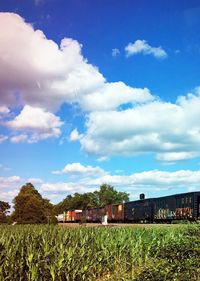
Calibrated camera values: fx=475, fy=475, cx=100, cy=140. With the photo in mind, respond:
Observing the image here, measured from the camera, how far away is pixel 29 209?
34.8 meters

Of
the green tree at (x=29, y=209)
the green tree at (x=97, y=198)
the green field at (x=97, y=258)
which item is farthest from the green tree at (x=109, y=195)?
the green field at (x=97, y=258)

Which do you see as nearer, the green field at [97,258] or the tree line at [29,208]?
→ the green field at [97,258]

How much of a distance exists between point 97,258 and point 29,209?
69.0 ft

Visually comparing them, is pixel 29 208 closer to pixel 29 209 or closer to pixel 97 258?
pixel 29 209

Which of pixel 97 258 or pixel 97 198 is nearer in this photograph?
pixel 97 258

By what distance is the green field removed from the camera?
11992 mm

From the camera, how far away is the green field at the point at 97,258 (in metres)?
12.0

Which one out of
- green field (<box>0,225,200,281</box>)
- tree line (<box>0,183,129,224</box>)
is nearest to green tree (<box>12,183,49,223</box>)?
tree line (<box>0,183,129,224</box>)

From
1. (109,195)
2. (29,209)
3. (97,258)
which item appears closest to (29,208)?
(29,209)

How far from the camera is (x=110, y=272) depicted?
1450 cm

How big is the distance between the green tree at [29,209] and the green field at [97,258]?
Answer: 1851cm

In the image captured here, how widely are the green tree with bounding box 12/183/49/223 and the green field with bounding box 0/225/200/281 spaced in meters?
18.5

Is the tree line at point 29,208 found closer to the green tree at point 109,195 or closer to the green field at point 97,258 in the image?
the green field at point 97,258

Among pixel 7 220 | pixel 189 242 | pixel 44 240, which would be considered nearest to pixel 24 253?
pixel 44 240
